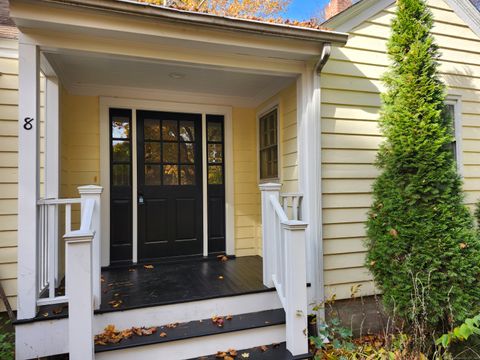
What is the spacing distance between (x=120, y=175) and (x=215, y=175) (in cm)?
124

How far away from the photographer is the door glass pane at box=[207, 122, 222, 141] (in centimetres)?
434

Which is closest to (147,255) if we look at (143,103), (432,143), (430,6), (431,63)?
(143,103)

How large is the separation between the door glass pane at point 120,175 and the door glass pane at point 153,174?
9.2 inches

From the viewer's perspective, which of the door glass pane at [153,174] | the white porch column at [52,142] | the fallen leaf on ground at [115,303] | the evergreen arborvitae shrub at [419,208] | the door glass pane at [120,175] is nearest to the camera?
the fallen leaf on ground at [115,303]

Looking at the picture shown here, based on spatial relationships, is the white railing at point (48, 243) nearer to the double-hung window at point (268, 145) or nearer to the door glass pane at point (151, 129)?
the door glass pane at point (151, 129)

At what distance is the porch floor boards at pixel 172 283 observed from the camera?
2612 mm

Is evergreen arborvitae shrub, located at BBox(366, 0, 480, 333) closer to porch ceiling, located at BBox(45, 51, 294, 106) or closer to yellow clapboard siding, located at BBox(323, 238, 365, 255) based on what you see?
yellow clapboard siding, located at BBox(323, 238, 365, 255)

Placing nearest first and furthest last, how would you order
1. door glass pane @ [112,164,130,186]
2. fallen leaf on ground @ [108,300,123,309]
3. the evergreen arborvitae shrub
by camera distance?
fallen leaf on ground @ [108,300,123,309]
the evergreen arborvitae shrub
door glass pane @ [112,164,130,186]

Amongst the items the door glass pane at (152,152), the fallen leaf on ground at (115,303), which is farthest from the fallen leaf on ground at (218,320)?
the door glass pane at (152,152)

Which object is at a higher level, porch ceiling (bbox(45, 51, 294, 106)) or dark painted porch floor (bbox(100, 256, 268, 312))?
porch ceiling (bbox(45, 51, 294, 106))

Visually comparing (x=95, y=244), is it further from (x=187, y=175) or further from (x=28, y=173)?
(x=187, y=175)

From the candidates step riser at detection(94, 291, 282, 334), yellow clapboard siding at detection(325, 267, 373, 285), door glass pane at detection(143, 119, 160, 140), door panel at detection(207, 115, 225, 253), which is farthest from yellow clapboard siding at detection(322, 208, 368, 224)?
door glass pane at detection(143, 119, 160, 140)

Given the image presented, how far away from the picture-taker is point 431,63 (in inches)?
113

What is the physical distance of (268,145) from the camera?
4078 mm
